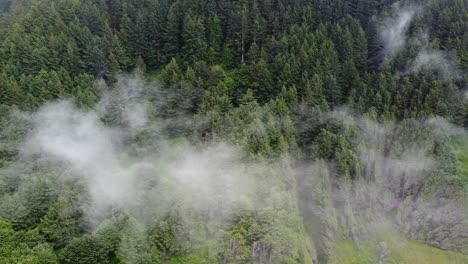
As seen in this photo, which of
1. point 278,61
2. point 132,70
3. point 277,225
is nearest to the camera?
point 277,225

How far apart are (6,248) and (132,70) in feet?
146

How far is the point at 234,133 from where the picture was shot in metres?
61.5

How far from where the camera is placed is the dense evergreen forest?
51312mm

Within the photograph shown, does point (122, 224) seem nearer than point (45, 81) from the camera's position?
Yes

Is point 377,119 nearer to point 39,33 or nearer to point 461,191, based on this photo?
point 461,191

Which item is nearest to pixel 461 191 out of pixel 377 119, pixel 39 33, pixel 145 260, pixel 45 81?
pixel 377 119

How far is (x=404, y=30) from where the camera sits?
282 feet

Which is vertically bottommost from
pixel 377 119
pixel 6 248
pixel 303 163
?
pixel 6 248

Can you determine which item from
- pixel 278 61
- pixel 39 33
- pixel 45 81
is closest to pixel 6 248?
pixel 45 81

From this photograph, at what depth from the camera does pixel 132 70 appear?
80.9m

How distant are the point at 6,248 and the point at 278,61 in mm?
53336

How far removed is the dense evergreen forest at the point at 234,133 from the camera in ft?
168

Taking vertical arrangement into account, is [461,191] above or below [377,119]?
below

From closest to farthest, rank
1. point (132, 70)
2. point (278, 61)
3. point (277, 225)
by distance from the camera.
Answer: point (277, 225), point (278, 61), point (132, 70)
